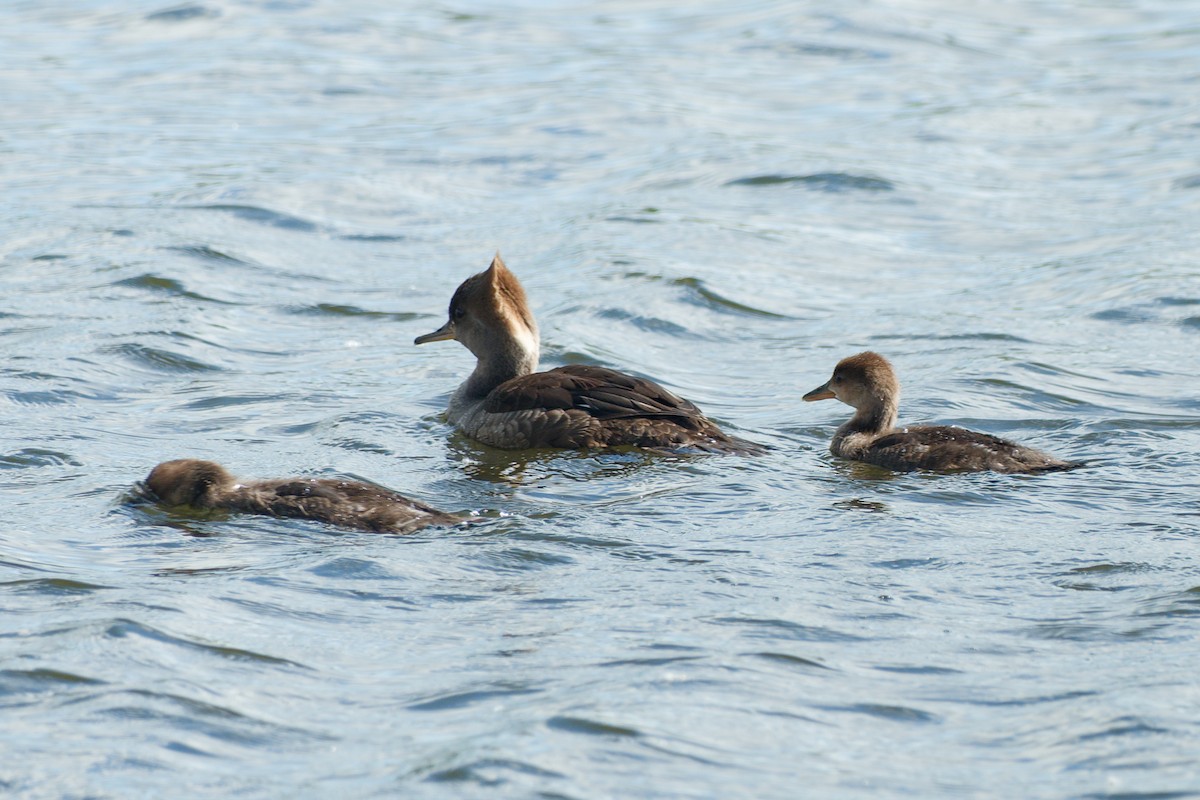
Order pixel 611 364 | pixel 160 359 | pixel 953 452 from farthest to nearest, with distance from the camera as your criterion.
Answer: pixel 611 364, pixel 160 359, pixel 953 452

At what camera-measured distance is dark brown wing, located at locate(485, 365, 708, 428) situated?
10117 mm

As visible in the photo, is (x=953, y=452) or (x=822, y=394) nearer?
(x=953, y=452)

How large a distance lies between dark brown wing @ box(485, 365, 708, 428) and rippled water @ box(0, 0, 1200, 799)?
1.23ft

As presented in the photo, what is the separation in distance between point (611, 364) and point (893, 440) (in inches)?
122

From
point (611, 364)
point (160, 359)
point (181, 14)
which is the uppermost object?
point (181, 14)

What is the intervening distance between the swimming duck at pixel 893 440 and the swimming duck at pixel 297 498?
8.70 feet

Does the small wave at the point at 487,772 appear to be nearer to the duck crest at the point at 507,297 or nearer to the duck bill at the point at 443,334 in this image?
the duck crest at the point at 507,297

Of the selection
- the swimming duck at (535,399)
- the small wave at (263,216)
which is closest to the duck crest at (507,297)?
the swimming duck at (535,399)

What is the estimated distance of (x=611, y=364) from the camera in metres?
12.5

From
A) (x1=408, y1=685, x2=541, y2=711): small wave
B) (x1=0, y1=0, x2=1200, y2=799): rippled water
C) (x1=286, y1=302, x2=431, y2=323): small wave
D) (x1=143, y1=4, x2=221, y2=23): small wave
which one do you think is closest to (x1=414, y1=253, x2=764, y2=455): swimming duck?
(x1=0, y1=0, x2=1200, y2=799): rippled water

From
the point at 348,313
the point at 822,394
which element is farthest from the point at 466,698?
the point at 348,313

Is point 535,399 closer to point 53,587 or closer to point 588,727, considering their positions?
point 53,587

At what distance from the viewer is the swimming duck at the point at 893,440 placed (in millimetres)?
9352

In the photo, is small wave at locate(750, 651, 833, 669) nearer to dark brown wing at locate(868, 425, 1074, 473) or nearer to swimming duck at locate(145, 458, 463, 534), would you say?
swimming duck at locate(145, 458, 463, 534)
